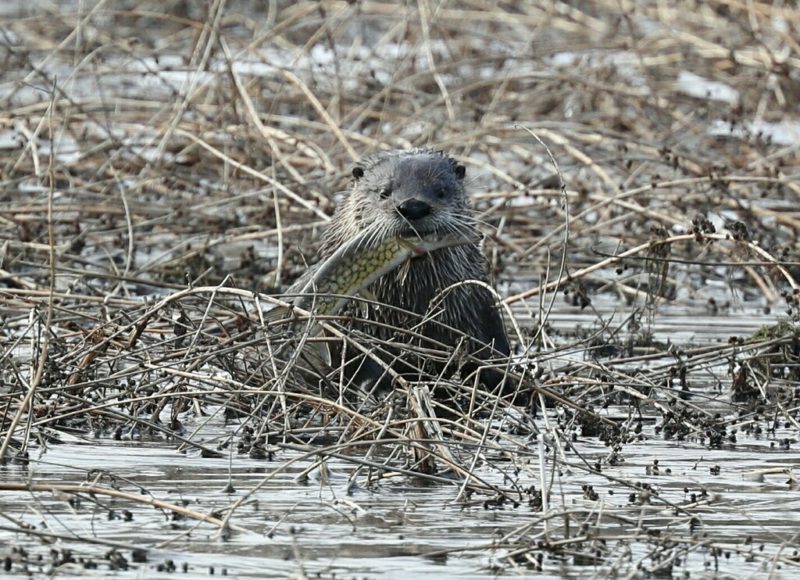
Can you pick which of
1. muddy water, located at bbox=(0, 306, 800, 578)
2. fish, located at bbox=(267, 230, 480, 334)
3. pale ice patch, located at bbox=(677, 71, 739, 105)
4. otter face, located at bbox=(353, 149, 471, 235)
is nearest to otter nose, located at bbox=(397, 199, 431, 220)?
otter face, located at bbox=(353, 149, 471, 235)

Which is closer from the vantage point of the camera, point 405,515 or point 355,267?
point 405,515

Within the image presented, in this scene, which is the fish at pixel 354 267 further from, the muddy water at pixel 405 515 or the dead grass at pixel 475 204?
the muddy water at pixel 405 515

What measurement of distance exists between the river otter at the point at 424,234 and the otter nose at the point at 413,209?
0.07 ft

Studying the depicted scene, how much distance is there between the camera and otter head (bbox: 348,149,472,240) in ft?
19.7

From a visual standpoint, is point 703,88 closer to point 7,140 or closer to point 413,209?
point 7,140

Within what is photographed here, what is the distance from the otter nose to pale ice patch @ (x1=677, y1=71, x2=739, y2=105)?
6.19 m

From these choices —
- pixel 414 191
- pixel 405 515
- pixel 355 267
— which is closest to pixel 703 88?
pixel 414 191

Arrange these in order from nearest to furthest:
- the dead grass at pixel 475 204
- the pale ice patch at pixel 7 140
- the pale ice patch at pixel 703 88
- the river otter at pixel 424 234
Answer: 1. the dead grass at pixel 475 204
2. the river otter at pixel 424 234
3. the pale ice patch at pixel 7 140
4. the pale ice patch at pixel 703 88

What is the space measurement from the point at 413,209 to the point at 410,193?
31 cm

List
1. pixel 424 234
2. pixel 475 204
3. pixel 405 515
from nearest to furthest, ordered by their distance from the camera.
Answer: pixel 405 515, pixel 424 234, pixel 475 204

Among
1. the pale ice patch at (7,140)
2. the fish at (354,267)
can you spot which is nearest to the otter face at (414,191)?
the fish at (354,267)

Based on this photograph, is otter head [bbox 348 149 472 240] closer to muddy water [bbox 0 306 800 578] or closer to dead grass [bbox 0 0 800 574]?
dead grass [bbox 0 0 800 574]

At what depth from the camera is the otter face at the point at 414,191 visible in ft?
19.7

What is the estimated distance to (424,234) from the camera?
6031mm
